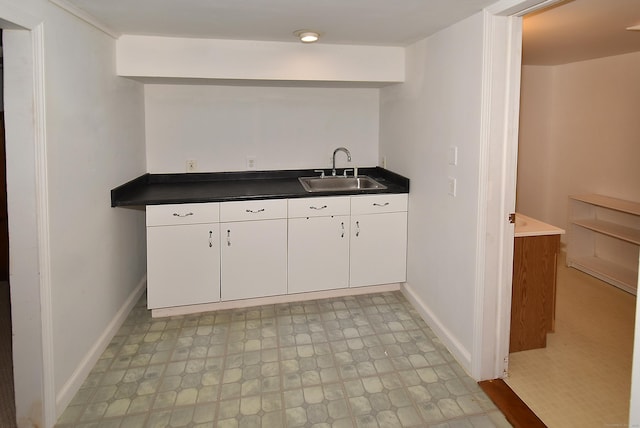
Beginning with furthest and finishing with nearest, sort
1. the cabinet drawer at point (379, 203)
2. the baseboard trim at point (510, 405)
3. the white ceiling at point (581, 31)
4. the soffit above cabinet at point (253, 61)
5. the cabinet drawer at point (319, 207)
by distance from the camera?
the cabinet drawer at point (379, 203) < the cabinet drawer at point (319, 207) < the soffit above cabinet at point (253, 61) < the white ceiling at point (581, 31) < the baseboard trim at point (510, 405)

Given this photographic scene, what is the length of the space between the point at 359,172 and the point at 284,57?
51.3 inches

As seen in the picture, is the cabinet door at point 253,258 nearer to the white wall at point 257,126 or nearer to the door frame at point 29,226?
the white wall at point 257,126

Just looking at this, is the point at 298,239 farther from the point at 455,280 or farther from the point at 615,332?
the point at 615,332

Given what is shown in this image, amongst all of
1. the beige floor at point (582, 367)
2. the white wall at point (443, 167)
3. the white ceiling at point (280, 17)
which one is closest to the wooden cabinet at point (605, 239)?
the beige floor at point (582, 367)

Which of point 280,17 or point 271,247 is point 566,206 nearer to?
point 271,247

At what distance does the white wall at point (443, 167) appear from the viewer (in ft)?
7.57

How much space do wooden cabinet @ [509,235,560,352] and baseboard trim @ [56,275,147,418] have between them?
96.8 inches

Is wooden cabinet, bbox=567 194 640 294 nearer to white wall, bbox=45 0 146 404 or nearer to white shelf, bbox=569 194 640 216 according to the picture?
white shelf, bbox=569 194 640 216

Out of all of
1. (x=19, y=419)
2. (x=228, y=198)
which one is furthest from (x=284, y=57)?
(x=19, y=419)

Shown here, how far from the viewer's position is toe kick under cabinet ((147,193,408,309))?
2975 mm

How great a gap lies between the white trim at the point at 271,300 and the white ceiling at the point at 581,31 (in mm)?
2141

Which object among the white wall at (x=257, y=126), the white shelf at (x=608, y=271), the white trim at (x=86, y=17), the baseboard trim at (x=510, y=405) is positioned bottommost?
the baseboard trim at (x=510, y=405)

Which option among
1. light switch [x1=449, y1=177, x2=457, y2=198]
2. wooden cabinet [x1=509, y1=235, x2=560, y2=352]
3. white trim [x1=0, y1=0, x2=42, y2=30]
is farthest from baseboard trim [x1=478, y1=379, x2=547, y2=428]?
white trim [x1=0, y1=0, x2=42, y2=30]

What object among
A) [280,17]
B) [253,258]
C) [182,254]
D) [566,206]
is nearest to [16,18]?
[280,17]
